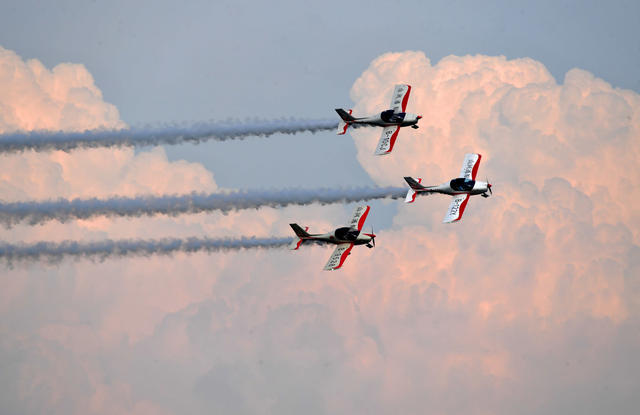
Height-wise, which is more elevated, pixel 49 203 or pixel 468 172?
pixel 468 172

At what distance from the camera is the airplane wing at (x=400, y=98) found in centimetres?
9494

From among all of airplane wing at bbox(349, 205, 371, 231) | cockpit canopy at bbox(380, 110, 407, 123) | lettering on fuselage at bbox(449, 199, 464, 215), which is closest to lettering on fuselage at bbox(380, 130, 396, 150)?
cockpit canopy at bbox(380, 110, 407, 123)

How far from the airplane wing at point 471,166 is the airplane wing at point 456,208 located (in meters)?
2.93

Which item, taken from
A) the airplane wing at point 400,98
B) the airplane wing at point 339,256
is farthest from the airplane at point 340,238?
the airplane wing at point 400,98

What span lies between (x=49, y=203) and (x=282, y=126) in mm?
23271

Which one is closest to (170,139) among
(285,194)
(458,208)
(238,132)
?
(238,132)

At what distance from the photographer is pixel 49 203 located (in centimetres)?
8294

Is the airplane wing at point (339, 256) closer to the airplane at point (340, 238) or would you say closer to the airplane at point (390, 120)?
the airplane at point (340, 238)

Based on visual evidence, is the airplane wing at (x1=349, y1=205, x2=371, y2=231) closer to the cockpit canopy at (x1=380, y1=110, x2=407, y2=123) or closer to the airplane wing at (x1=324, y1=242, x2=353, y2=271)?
the airplane wing at (x1=324, y1=242, x2=353, y2=271)

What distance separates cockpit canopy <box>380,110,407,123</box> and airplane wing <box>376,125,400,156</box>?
685 millimetres

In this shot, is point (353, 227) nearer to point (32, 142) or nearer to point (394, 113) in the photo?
point (394, 113)

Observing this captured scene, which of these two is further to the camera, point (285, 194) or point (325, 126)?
point (325, 126)

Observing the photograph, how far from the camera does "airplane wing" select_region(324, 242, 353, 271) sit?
83.0m

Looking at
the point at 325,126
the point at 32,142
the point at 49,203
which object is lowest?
the point at 49,203
